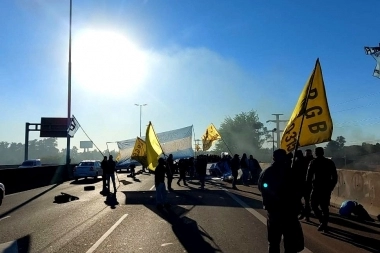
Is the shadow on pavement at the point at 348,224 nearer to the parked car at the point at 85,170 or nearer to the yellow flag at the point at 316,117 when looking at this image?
the yellow flag at the point at 316,117

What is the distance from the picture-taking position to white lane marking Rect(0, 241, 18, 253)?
7871mm

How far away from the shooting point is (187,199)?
16875 millimetres

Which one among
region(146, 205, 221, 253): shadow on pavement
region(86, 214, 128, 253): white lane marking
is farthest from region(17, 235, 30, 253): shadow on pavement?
region(146, 205, 221, 253): shadow on pavement

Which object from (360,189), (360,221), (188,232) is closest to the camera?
(188,232)

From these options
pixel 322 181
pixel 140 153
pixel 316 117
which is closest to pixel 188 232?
pixel 322 181

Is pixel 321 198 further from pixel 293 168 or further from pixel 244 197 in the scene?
pixel 244 197

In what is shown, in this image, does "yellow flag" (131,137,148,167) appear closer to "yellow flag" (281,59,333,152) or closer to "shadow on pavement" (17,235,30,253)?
"shadow on pavement" (17,235,30,253)

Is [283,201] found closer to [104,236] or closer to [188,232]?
[188,232]

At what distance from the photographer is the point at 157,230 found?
32.4ft

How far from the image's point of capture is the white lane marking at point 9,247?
787cm

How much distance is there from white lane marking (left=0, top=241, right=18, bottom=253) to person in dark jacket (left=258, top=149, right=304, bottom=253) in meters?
4.92

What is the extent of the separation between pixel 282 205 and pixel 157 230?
5080mm

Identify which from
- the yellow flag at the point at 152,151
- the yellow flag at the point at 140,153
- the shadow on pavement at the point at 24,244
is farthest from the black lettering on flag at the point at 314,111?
the yellow flag at the point at 140,153

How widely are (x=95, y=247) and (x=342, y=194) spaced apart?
911 cm
